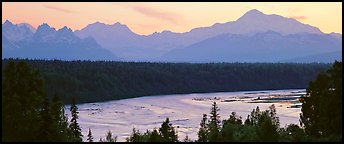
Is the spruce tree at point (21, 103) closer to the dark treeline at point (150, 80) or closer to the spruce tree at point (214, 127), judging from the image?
the spruce tree at point (214, 127)

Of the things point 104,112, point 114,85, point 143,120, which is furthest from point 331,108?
point 114,85

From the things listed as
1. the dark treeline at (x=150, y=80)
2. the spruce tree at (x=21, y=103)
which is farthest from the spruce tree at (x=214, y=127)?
the dark treeline at (x=150, y=80)

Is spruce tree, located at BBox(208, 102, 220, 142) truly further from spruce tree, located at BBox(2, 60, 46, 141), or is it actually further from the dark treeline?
the dark treeline

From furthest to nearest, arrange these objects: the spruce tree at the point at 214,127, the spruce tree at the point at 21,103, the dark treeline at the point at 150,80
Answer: the dark treeline at the point at 150,80 → the spruce tree at the point at 214,127 → the spruce tree at the point at 21,103

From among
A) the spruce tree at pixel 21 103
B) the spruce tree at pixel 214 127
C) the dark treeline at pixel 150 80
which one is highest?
the dark treeline at pixel 150 80

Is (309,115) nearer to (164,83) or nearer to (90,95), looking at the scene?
(90,95)

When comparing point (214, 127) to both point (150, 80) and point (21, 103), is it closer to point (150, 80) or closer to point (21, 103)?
point (21, 103)

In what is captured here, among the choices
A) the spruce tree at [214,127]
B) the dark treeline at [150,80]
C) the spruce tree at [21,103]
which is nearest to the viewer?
the spruce tree at [21,103]

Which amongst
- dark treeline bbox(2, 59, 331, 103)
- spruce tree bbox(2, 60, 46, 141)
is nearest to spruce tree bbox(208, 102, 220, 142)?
spruce tree bbox(2, 60, 46, 141)
